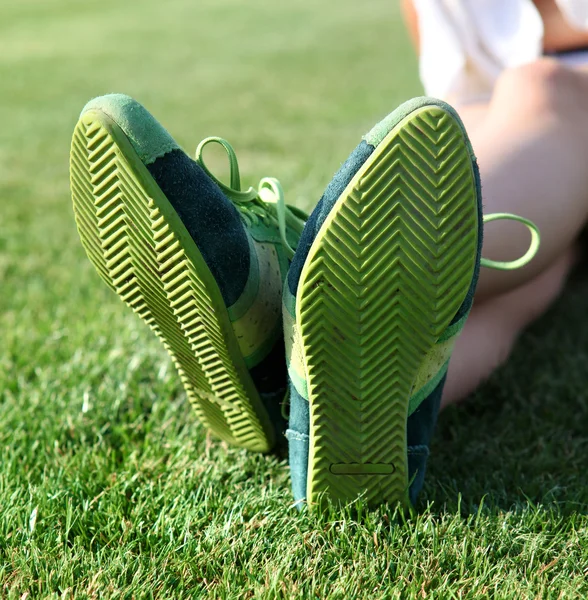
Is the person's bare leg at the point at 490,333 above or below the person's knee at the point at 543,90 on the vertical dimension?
below

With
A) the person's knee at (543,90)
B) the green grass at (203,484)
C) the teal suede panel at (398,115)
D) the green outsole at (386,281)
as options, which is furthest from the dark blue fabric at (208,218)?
the person's knee at (543,90)

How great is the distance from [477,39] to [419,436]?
969 millimetres

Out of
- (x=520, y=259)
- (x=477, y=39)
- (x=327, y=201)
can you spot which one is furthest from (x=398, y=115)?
(x=477, y=39)

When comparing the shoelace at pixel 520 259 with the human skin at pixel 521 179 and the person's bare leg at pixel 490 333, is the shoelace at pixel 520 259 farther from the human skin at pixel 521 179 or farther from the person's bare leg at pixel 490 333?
the person's bare leg at pixel 490 333

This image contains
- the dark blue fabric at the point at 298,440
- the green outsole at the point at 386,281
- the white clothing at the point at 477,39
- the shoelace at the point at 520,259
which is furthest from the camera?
the white clothing at the point at 477,39

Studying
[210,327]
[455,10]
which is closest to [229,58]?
[455,10]

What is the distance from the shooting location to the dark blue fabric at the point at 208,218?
1059mm

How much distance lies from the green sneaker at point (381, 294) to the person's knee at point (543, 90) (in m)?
0.55

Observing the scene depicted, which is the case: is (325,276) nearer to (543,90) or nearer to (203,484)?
(203,484)

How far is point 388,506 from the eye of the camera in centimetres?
117

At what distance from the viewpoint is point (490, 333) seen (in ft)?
5.17

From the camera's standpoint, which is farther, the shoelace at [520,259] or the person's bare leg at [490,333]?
the person's bare leg at [490,333]

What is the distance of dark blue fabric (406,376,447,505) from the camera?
1.17 metres

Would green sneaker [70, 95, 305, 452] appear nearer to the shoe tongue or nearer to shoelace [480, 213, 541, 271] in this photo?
the shoe tongue
